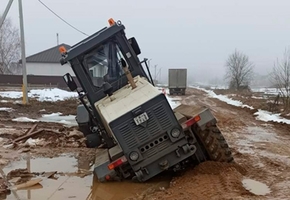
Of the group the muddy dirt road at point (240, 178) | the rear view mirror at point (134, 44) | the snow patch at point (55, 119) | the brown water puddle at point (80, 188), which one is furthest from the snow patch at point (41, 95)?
the rear view mirror at point (134, 44)

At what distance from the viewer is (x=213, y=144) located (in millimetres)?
7012

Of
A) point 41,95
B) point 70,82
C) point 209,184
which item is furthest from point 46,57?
point 209,184

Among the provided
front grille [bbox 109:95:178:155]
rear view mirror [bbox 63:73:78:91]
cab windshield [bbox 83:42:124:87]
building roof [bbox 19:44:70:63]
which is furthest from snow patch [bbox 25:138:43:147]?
building roof [bbox 19:44:70:63]

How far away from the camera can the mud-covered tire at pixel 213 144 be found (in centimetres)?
694

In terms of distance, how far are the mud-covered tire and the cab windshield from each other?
216 centimetres

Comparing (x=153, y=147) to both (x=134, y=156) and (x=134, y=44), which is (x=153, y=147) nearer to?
(x=134, y=156)

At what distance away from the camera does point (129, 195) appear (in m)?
6.46

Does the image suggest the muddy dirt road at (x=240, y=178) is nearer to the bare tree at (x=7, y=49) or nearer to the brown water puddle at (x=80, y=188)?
the brown water puddle at (x=80, y=188)

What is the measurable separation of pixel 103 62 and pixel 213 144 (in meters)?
2.73

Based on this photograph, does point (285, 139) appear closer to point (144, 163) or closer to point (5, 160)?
point (144, 163)

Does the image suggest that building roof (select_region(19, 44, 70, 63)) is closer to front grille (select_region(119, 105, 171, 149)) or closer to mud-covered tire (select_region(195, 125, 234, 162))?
mud-covered tire (select_region(195, 125, 234, 162))

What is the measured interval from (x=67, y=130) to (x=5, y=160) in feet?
14.4

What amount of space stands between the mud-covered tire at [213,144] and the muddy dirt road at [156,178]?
0.53 ft

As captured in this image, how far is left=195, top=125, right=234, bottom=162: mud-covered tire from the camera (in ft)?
22.8
